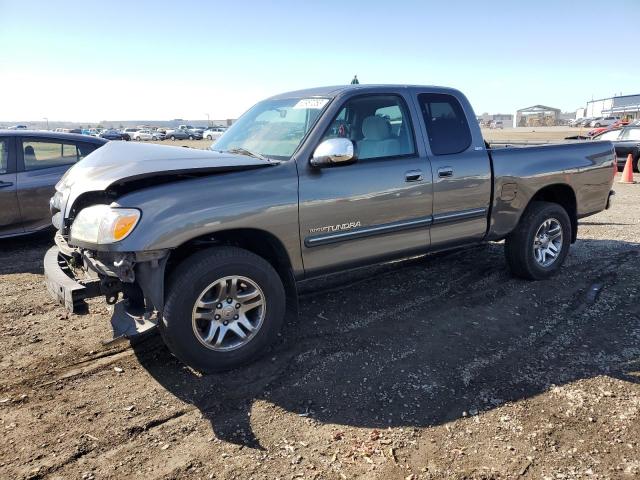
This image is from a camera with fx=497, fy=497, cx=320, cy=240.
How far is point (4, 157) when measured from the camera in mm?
6531

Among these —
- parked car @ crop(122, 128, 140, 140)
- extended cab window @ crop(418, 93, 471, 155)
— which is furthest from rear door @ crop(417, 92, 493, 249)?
parked car @ crop(122, 128, 140, 140)

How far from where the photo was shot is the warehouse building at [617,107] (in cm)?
7475

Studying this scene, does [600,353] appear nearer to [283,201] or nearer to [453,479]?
[453,479]

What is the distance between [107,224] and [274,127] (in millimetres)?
1774

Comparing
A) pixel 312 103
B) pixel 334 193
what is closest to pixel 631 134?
pixel 312 103

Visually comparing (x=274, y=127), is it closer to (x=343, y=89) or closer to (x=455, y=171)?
(x=343, y=89)

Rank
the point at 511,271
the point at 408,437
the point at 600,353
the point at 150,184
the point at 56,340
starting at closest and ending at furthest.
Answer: the point at 408,437, the point at 150,184, the point at 600,353, the point at 56,340, the point at 511,271

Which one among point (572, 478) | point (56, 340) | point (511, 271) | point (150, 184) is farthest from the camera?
point (511, 271)

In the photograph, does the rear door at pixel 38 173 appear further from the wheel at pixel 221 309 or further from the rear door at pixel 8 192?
the wheel at pixel 221 309

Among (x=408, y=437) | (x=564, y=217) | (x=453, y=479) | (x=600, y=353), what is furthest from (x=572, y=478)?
(x=564, y=217)

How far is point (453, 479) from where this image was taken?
251cm

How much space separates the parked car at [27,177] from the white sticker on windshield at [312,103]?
13.5 feet

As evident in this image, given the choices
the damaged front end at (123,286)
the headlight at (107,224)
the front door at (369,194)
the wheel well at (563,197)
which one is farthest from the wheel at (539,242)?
the headlight at (107,224)

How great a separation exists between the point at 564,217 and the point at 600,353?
2086mm
